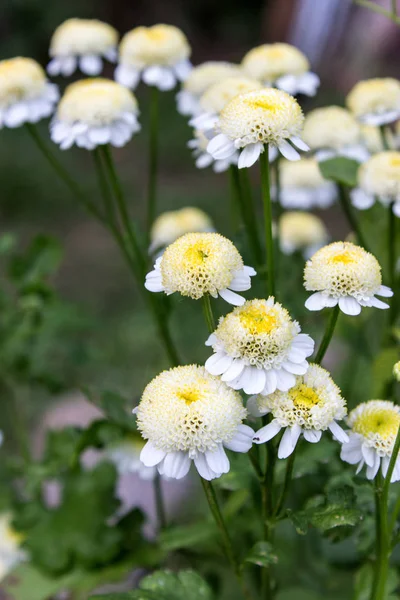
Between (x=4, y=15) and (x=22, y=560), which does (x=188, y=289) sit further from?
(x=4, y=15)

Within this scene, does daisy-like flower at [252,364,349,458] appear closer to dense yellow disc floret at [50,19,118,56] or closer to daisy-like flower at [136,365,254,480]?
daisy-like flower at [136,365,254,480]

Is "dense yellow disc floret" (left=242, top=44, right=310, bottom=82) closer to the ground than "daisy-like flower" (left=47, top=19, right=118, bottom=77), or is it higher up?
closer to the ground

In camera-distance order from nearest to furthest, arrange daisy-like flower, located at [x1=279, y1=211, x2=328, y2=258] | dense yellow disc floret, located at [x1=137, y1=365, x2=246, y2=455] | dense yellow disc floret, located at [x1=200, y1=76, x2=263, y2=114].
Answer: dense yellow disc floret, located at [x1=137, y1=365, x2=246, y2=455] → dense yellow disc floret, located at [x1=200, y1=76, x2=263, y2=114] → daisy-like flower, located at [x1=279, y1=211, x2=328, y2=258]

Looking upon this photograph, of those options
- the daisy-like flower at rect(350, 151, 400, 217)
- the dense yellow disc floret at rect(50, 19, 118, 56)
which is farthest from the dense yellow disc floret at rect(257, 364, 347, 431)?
the dense yellow disc floret at rect(50, 19, 118, 56)

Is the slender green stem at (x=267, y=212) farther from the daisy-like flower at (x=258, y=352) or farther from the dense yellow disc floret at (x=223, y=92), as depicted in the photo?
the dense yellow disc floret at (x=223, y=92)

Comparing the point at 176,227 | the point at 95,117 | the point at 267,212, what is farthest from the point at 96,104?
the point at 267,212

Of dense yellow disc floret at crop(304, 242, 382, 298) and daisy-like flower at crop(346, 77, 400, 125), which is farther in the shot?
daisy-like flower at crop(346, 77, 400, 125)

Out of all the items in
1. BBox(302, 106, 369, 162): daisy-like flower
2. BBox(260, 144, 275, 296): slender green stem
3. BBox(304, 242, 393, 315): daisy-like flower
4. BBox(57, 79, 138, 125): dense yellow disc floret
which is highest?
BBox(302, 106, 369, 162): daisy-like flower
